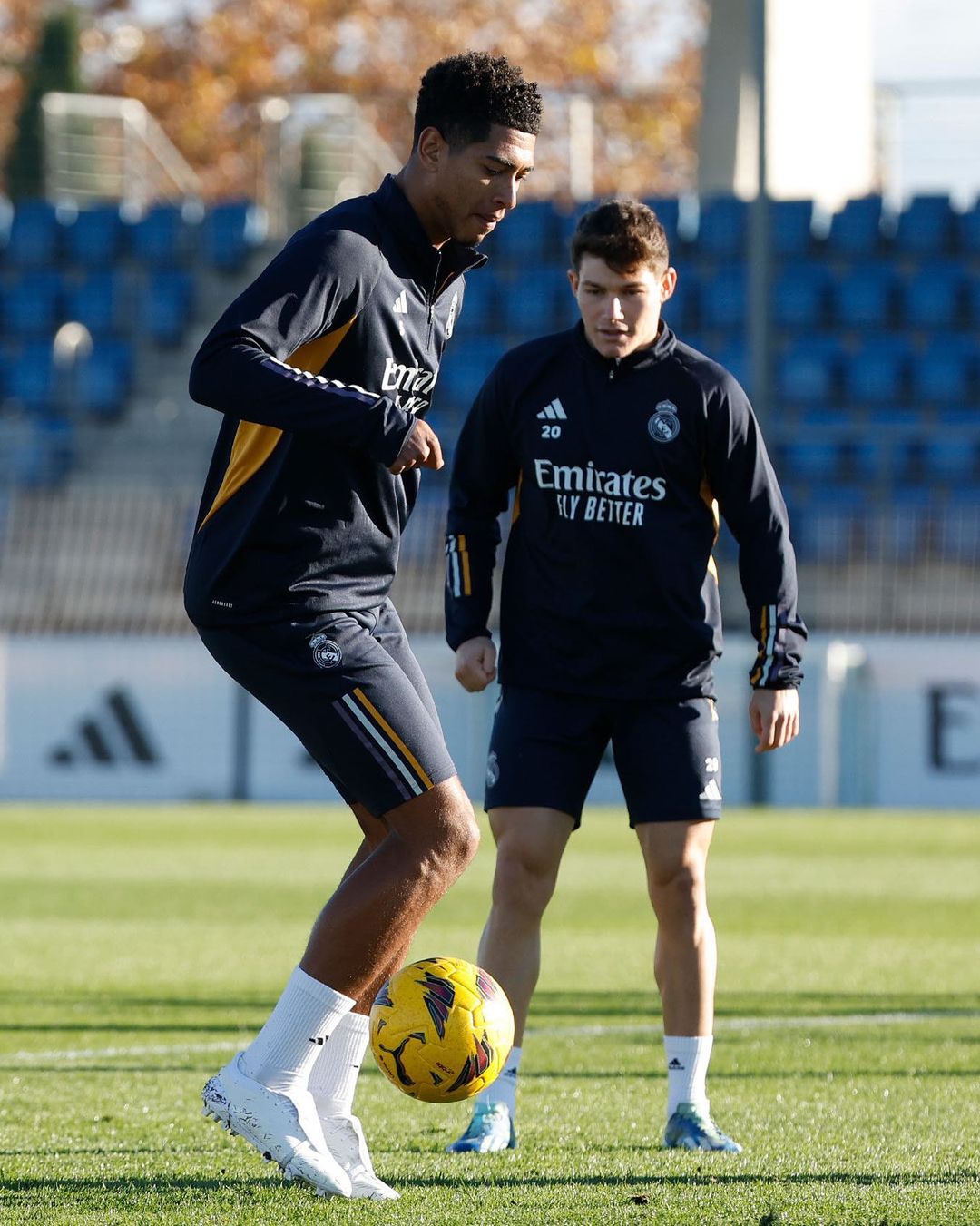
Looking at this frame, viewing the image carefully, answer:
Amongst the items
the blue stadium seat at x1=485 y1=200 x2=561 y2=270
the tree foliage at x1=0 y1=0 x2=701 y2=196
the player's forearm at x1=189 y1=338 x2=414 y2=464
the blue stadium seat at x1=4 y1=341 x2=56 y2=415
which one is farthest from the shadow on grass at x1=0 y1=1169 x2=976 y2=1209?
the tree foliage at x1=0 y1=0 x2=701 y2=196

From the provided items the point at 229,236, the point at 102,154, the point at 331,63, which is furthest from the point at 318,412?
the point at 331,63

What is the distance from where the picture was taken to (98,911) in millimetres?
10688

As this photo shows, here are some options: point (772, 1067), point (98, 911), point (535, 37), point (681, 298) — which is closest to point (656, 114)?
point (535, 37)

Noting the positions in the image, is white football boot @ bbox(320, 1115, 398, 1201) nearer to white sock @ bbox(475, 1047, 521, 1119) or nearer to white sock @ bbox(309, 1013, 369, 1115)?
white sock @ bbox(309, 1013, 369, 1115)

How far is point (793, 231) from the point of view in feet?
76.2

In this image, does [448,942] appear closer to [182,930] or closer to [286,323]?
[182,930]

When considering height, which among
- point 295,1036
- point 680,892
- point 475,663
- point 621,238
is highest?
point 621,238

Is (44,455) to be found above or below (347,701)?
above

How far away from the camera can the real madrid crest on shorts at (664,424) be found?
4.86 m

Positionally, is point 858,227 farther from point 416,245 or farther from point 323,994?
point 323,994

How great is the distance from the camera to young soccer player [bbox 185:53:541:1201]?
397 centimetres

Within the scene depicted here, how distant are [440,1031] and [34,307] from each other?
21.4 metres

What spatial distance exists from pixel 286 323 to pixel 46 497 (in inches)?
652

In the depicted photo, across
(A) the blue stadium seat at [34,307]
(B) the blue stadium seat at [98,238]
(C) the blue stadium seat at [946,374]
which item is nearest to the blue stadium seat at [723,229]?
(C) the blue stadium seat at [946,374]
